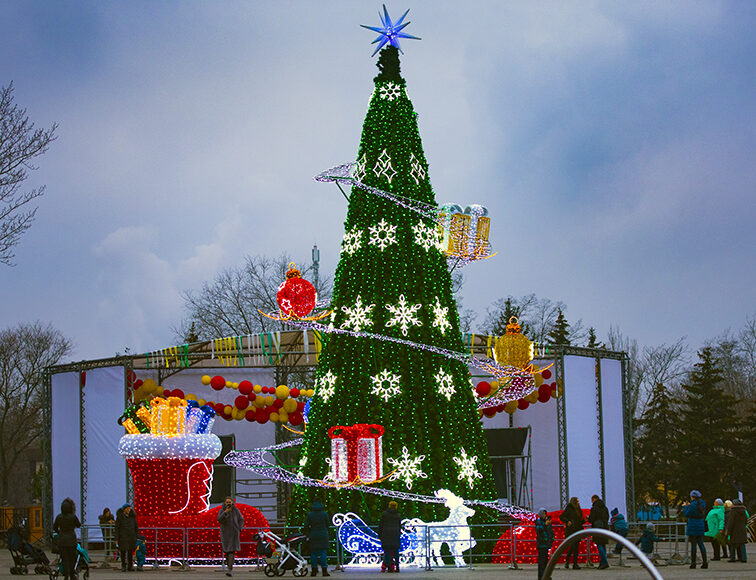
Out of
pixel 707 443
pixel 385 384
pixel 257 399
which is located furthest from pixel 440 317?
pixel 707 443

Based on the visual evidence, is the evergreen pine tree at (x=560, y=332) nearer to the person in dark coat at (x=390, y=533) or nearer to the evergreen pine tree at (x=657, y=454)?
the evergreen pine tree at (x=657, y=454)

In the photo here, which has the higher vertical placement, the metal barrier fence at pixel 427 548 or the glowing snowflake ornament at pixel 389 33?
the glowing snowflake ornament at pixel 389 33

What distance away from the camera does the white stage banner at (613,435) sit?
26078 mm

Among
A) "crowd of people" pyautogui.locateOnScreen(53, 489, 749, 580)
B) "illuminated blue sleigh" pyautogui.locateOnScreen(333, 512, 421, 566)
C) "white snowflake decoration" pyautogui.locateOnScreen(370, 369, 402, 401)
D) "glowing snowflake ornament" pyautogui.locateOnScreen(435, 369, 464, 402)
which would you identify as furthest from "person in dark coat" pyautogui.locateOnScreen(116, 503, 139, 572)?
"glowing snowflake ornament" pyautogui.locateOnScreen(435, 369, 464, 402)

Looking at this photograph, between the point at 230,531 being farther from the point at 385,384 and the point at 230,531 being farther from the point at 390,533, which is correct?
the point at 385,384

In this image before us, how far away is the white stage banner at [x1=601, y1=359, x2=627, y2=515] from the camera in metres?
26.1

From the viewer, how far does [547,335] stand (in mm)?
50000

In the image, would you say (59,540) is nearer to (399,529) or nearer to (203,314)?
(399,529)

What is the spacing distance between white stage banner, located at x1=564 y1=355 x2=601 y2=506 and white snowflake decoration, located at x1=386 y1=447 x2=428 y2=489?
8.82 m

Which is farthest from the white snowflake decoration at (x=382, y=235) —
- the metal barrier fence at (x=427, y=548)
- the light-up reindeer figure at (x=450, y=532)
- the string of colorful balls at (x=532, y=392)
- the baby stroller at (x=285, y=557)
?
the string of colorful balls at (x=532, y=392)

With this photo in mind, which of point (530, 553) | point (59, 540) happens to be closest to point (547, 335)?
point (530, 553)

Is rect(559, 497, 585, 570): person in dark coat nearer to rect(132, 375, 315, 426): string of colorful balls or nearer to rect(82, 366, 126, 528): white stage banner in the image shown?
rect(132, 375, 315, 426): string of colorful balls

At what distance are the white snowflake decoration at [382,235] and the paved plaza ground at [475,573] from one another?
529 centimetres

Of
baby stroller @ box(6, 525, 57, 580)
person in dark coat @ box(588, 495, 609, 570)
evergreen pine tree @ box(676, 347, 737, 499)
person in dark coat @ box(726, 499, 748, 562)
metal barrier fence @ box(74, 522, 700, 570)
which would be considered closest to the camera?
metal barrier fence @ box(74, 522, 700, 570)
